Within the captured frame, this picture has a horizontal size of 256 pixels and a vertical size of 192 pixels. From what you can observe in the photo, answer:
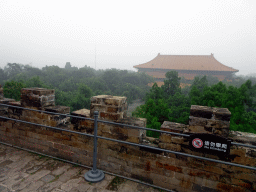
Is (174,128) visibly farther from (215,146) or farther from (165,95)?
(165,95)

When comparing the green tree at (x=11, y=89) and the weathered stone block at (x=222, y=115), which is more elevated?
the weathered stone block at (x=222, y=115)

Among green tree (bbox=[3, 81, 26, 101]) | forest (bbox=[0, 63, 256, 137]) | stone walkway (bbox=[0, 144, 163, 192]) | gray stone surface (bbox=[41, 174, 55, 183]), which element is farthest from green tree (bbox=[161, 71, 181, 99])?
green tree (bbox=[3, 81, 26, 101])

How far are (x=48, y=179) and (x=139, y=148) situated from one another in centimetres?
142

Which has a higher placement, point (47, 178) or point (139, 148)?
point (139, 148)

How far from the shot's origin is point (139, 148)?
2.49m

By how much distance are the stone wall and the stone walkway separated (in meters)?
0.21

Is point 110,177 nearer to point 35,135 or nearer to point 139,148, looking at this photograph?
point 139,148

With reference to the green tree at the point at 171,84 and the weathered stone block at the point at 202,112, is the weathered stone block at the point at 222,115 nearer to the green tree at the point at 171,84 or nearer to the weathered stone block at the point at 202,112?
the weathered stone block at the point at 202,112

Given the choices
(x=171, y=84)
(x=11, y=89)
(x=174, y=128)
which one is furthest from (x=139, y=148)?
(x=11, y=89)

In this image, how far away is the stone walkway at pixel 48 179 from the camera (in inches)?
86.3

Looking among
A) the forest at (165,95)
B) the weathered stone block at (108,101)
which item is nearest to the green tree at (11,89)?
the forest at (165,95)

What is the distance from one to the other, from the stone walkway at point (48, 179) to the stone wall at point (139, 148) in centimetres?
21

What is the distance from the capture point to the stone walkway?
86.3 inches

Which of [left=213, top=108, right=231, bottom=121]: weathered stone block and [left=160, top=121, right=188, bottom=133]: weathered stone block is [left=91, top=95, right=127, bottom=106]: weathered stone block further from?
[left=213, top=108, right=231, bottom=121]: weathered stone block
